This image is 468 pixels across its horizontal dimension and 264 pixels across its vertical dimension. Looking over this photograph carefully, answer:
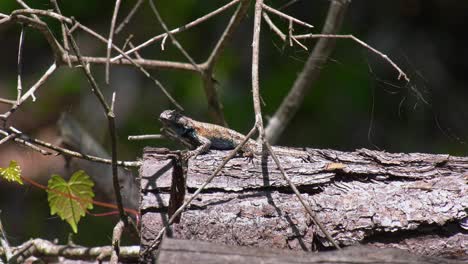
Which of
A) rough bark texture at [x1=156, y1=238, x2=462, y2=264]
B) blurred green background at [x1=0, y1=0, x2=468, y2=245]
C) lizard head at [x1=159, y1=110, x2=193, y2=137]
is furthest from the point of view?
blurred green background at [x1=0, y1=0, x2=468, y2=245]

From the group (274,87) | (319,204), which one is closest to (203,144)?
(319,204)

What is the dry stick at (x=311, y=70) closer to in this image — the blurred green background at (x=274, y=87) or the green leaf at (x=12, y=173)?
the blurred green background at (x=274, y=87)

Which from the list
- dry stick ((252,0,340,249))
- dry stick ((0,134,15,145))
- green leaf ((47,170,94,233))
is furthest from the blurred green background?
dry stick ((252,0,340,249))

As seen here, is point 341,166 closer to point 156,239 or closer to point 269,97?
point 156,239

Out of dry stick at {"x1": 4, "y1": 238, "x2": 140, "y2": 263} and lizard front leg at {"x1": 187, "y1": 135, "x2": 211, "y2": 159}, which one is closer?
lizard front leg at {"x1": 187, "y1": 135, "x2": 211, "y2": 159}

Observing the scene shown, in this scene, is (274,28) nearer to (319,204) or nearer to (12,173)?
(319,204)

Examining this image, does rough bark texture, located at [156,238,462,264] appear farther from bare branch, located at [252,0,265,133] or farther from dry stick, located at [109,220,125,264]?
dry stick, located at [109,220,125,264]
